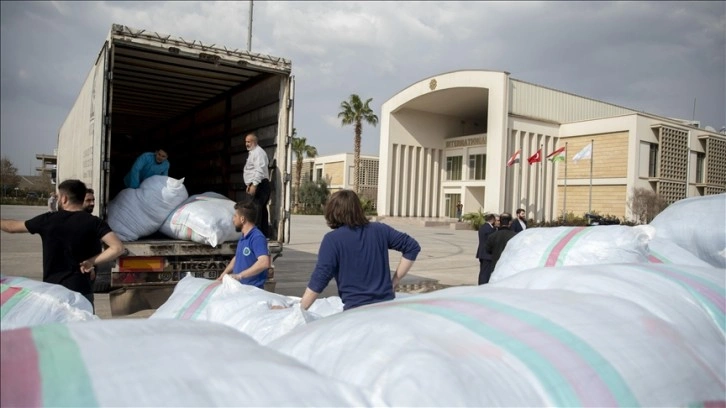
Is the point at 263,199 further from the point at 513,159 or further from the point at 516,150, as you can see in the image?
the point at 516,150

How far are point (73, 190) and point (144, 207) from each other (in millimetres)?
2630

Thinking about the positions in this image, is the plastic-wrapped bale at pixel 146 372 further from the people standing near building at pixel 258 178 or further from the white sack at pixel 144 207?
the people standing near building at pixel 258 178

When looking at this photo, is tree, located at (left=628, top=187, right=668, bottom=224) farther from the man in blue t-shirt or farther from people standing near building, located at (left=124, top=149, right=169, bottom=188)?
the man in blue t-shirt

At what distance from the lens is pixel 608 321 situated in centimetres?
176

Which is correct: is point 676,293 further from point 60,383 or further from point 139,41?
point 139,41

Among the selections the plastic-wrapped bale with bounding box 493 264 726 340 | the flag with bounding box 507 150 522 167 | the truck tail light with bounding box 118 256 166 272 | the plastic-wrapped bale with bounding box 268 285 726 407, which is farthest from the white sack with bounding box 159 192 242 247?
the flag with bounding box 507 150 522 167

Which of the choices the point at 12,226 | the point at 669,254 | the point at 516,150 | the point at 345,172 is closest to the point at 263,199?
the point at 12,226

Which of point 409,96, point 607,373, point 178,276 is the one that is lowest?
point 178,276

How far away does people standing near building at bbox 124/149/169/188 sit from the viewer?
21.2 feet

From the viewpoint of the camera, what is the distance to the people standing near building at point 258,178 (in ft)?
21.8

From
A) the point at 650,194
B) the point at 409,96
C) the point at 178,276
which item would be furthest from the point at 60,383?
the point at 409,96

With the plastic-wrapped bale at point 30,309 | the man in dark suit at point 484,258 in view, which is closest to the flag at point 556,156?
the man in dark suit at point 484,258

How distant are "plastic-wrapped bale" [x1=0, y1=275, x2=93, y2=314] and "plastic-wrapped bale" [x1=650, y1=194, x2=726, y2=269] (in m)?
3.96

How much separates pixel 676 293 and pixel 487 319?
104 centimetres
